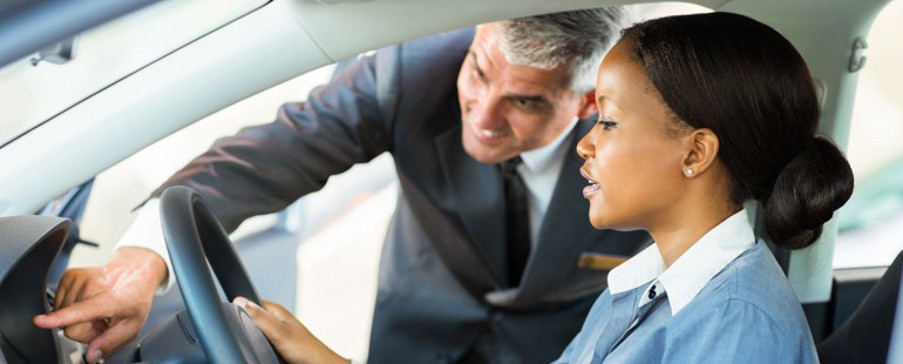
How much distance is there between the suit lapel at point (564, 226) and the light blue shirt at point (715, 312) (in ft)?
2.64

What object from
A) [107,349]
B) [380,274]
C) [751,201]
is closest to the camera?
[751,201]

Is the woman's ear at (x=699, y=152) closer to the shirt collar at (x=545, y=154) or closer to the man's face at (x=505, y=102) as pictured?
the man's face at (x=505, y=102)

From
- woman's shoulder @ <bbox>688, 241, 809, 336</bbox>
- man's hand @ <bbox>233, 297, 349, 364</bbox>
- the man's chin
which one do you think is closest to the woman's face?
woman's shoulder @ <bbox>688, 241, 809, 336</bbox>

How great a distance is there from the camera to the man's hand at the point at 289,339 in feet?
4.65

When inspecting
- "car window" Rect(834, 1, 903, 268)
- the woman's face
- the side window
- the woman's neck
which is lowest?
"car window" Rect(834, 1, 903, 268)

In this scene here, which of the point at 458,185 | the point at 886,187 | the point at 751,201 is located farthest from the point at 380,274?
the point at 886,187

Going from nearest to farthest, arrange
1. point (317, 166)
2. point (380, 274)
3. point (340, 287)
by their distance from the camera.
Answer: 1. point (317, 166)
2. point (380, 274)
3. point (340, 287)

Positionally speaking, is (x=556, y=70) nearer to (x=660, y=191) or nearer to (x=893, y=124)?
(x=660, y=191)

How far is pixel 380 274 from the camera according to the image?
2.55 m

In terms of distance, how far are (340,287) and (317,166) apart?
1.71m

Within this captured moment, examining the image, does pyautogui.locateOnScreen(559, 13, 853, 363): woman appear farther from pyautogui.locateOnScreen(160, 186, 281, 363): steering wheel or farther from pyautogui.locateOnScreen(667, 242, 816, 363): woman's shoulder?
pyautogui.locateOnScreen(160, 186, 281, 363): steering wheel

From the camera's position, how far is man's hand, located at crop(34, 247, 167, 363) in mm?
1388

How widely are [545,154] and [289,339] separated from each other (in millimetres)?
931

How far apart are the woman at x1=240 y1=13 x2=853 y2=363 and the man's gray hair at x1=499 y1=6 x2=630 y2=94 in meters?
0.63
